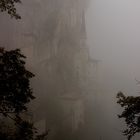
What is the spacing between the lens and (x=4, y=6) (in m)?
8.57

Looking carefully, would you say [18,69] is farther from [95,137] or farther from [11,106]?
[95,137]

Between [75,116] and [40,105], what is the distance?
11.9 m

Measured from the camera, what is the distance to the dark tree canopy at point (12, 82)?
26.6 ft

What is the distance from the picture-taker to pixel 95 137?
8381 centimetres

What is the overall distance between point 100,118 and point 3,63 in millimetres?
88685

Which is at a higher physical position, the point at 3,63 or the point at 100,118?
the point at 100,118

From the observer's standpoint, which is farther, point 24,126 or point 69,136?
point 69,136

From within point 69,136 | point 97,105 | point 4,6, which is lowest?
point 4,6

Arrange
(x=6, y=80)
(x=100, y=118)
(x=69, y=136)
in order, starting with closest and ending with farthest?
1. (x=6, y=80)
2. (x=69, y=136)
3. (x=100, y=118)

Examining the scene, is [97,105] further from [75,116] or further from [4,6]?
[4,6]

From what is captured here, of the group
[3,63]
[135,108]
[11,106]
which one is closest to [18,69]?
[3,63]

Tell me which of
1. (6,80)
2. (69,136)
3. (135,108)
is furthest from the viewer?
(69,136)

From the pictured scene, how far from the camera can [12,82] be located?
812 centimetres

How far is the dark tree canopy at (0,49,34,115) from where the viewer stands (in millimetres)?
8102
